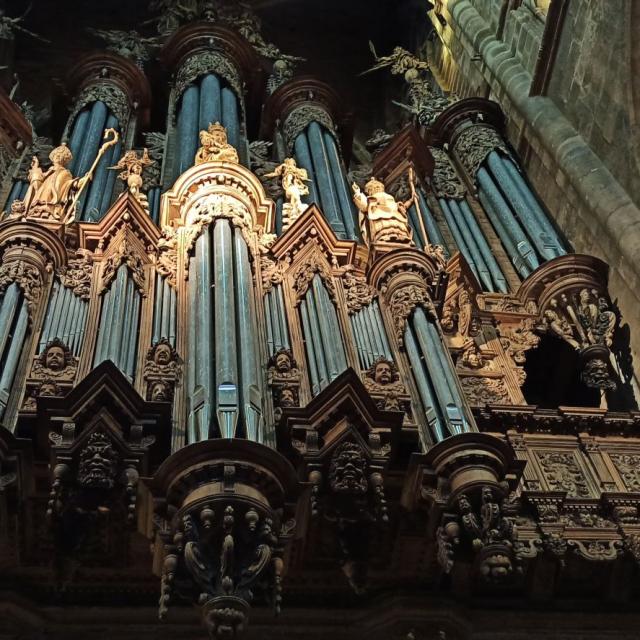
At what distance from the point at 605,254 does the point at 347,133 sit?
22.6 feet

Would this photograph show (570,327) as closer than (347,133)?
Yes

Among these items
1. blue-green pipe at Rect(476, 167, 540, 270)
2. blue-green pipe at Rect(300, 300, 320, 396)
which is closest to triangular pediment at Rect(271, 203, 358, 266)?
blue-green pipe at Rect(300, 300, 320, 396)

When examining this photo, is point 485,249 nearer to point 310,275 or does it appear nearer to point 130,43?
point 310,275

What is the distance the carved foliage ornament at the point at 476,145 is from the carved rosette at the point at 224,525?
38.3 feet

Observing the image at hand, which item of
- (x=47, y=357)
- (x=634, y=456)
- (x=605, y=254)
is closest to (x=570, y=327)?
(x=605, y=254)

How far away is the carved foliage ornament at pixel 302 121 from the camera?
18.2 metres

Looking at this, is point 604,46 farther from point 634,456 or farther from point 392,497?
point 392,497

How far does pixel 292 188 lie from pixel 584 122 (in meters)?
4.83

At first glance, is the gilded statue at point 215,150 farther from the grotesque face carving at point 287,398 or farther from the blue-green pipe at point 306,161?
the grotesque face carving at point 287,398

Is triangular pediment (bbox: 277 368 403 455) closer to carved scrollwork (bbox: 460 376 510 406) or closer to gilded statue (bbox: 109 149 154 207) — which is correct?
carved scrollwork (bbox: 460 376 510 406)

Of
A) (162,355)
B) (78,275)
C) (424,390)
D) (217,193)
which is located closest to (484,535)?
(424,390)

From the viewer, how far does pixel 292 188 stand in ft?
47.2

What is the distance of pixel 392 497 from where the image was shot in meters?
8.99

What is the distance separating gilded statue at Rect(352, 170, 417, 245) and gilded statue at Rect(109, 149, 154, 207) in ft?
9.73
